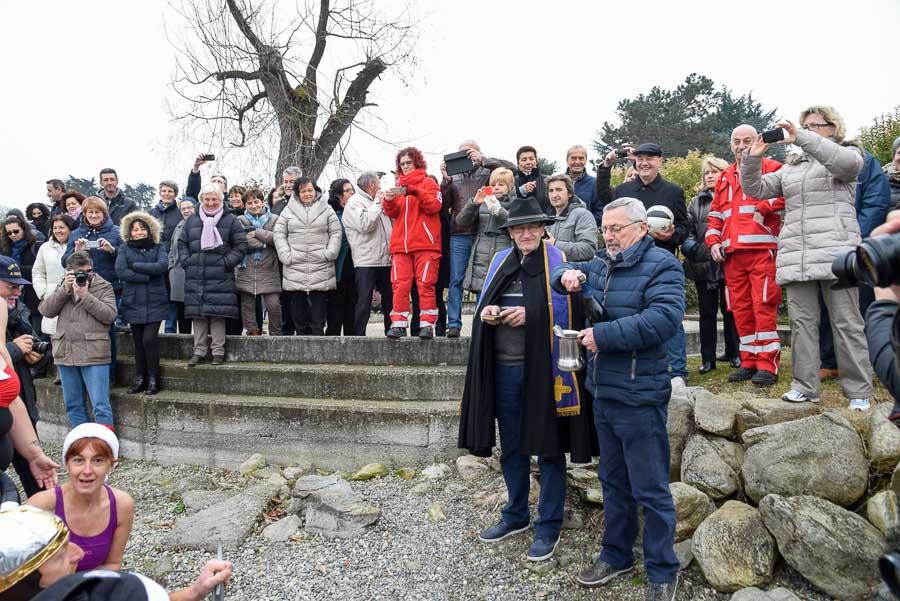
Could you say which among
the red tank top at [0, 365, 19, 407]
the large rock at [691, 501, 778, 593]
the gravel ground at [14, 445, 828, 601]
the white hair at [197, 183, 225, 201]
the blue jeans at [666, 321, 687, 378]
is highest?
the white hair at [197, 183, 225, 201]

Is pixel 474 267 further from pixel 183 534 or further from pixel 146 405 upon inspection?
pixel 146 405

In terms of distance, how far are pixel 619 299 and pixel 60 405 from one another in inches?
289

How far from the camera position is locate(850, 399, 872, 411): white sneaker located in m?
4.22

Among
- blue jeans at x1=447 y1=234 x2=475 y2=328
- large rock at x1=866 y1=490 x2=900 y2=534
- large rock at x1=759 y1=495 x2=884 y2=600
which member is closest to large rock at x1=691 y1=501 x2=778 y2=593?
large rock at x1=759 y1=495 x2=884 y2=600

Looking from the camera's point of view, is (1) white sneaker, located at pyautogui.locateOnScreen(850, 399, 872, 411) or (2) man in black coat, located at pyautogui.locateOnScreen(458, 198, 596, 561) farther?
(1) white sneaker, located at pyautogui.locateOnScreen(850, 399, 872, 411)

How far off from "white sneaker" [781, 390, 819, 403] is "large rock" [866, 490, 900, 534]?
93 cm

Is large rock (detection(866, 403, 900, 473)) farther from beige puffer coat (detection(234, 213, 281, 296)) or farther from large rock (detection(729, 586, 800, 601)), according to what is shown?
beige puffer coat (detection(234, 213, 281, 296))

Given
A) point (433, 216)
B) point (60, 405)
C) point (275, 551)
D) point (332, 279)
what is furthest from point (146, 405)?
point (433, 216)

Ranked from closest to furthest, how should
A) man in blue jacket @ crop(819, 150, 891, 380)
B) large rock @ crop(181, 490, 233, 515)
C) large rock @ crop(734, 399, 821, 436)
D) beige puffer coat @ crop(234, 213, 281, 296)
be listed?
1. large rock @ crop(734, 399, 821, 436)
2. man in blue jacket @ crop(819, 150, 891, 380)
3. large rock @ crop(181, 490, 233, 515)
4. beige puffer coat @ crop(234, 213, 281, 296)

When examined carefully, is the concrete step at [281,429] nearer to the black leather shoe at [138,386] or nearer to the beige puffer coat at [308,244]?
the black leather shoe at [138,386]

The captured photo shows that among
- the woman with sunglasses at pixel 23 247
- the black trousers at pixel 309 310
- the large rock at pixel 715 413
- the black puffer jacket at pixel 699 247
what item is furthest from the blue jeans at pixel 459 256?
the woman with sunglasses at pixel 23 247

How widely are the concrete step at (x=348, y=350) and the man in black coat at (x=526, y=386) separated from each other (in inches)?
92.2

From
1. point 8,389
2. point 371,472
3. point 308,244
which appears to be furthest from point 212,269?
point 8,389

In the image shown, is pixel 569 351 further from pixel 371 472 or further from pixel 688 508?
pixel 371 472
